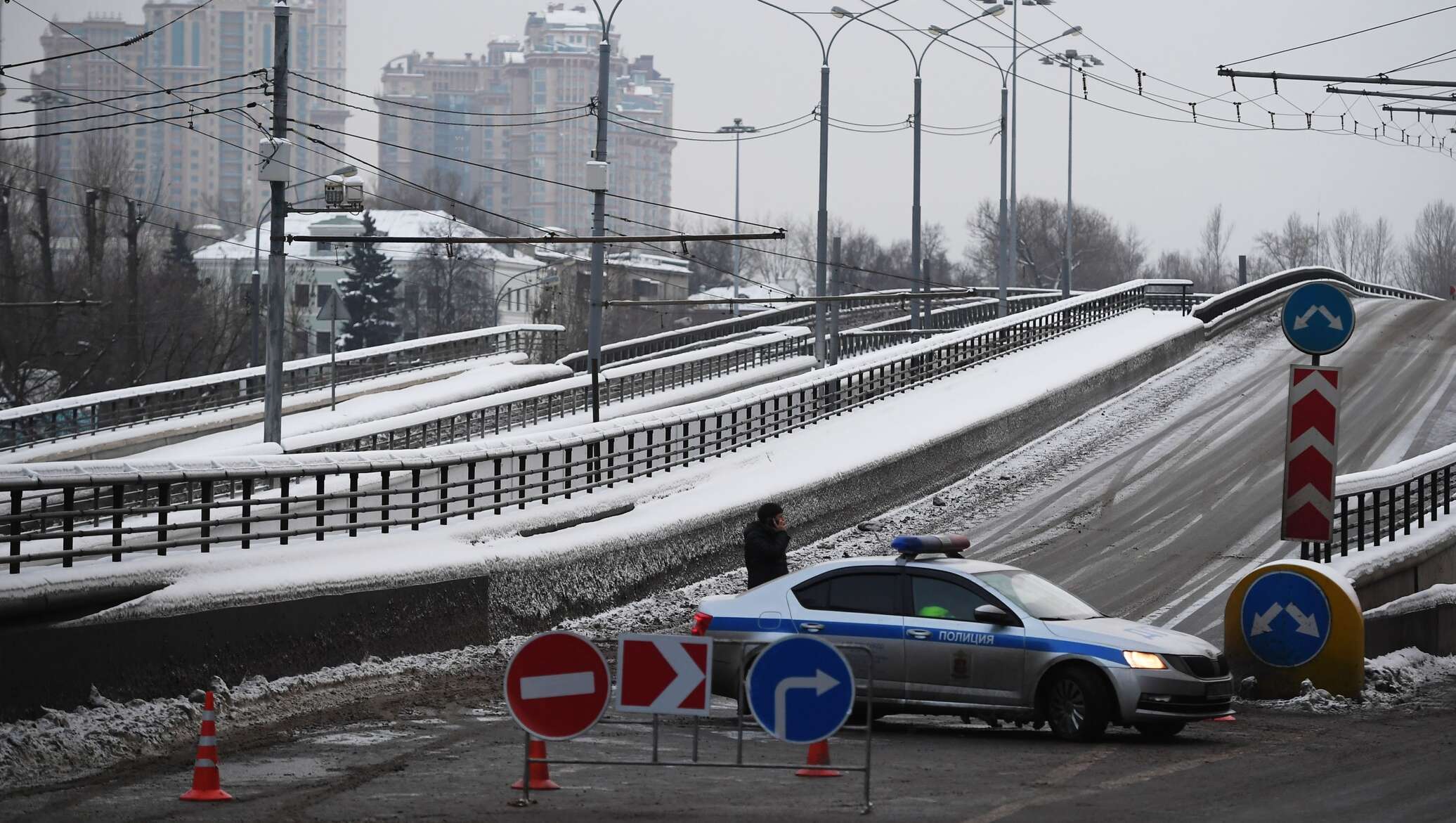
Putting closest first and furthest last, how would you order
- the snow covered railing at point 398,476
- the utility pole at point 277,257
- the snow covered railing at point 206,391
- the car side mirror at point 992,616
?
the car side mirror at point 992,616, the snow covered railing at point 398,476, the utility pole at point 277,257, the snow covered railing at point 206,391

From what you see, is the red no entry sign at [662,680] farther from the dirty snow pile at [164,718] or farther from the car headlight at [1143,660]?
the car headlight at [1143,660]

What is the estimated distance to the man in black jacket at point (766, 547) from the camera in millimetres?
16812

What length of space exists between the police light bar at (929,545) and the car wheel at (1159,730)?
6.58 ft

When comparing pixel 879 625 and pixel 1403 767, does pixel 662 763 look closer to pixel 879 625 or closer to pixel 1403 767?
pixel 879 625

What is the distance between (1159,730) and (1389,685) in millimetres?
3225

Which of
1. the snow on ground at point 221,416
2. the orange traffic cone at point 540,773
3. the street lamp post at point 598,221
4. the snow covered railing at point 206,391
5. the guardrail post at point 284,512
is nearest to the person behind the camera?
the orange traffic cone at point 540,773

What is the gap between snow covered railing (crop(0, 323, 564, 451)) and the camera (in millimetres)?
38312

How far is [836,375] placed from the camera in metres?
33.7

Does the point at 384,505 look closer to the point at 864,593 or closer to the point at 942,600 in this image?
the point at 864,593

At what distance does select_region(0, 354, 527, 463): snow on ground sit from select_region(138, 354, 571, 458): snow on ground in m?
0.26

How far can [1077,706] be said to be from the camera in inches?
494

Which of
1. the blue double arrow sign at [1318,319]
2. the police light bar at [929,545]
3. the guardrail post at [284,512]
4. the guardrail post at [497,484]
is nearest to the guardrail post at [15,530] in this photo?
the guardrail post at [284,512]

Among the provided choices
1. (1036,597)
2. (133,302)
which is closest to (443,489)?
(1036,597)

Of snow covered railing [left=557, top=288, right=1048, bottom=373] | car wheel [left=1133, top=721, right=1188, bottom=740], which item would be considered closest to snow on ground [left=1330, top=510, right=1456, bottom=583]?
car wheel [left=1133, top=721, right=1188, bottom=740]
